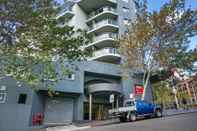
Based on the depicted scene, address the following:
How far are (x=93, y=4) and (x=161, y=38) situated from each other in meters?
18.2

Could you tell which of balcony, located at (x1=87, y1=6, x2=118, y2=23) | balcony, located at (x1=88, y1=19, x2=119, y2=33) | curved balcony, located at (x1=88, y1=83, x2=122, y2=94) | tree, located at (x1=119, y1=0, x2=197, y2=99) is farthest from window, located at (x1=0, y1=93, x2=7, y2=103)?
balcony, located at (x1=87, y1=6, x2=118, y2=23)

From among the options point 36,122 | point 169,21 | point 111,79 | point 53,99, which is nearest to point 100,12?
point 111,79

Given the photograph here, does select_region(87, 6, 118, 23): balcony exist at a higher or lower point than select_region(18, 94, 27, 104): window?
higher

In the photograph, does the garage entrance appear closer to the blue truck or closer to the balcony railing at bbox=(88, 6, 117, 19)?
the blue truck

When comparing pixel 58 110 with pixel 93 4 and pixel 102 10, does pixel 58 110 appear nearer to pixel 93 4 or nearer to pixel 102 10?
pixel 102 10

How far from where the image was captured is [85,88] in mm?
26859

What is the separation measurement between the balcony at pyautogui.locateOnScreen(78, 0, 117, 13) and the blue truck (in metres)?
21.6

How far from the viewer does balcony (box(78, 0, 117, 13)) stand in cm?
3819

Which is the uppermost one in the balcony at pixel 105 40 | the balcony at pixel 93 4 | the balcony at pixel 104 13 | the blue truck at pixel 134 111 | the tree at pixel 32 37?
the balcony at pixel 93 4

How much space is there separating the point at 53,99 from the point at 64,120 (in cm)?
258

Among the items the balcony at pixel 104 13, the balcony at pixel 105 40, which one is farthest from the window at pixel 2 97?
the balcony at pixel 104 13

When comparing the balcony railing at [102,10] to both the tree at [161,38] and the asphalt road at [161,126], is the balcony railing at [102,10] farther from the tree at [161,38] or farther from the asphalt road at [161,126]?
the asphalt road at [161,126]

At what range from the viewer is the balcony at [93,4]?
38188mm

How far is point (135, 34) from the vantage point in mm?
25266
